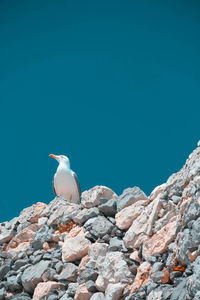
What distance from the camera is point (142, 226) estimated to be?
7973 mm

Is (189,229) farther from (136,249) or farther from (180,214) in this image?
(136,249)

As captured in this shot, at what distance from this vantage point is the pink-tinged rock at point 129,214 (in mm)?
8484

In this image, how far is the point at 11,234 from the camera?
11.0 metres

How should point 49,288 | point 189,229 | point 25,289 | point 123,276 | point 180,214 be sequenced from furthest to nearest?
point 25,289, point 49,288, point 123,276, point 180,214, point 189,229

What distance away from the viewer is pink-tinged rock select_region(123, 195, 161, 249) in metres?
7.69

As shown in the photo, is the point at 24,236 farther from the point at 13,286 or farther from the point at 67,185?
the point at 67,185

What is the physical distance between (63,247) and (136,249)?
6.28 ft

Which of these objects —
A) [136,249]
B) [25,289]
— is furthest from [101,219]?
[25,289]

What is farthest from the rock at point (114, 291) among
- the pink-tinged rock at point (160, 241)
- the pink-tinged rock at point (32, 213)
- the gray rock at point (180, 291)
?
the pink-tinged rock at point (32, 213)

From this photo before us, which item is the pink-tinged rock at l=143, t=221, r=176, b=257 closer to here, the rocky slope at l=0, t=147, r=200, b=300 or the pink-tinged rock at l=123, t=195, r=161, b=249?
the rocky slope at l=0, t=147, r=200, b=300

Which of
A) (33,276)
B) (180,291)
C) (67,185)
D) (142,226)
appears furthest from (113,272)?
(67,185)

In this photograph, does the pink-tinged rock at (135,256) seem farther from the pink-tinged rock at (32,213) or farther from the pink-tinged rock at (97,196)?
the pink-tinged rock at (32,213)

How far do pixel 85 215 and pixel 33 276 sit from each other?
1606mm

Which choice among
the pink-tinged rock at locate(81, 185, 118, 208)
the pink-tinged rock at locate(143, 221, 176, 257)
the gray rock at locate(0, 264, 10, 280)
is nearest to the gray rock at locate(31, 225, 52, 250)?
the gray rock at locate(0, 264, 10, 280)
